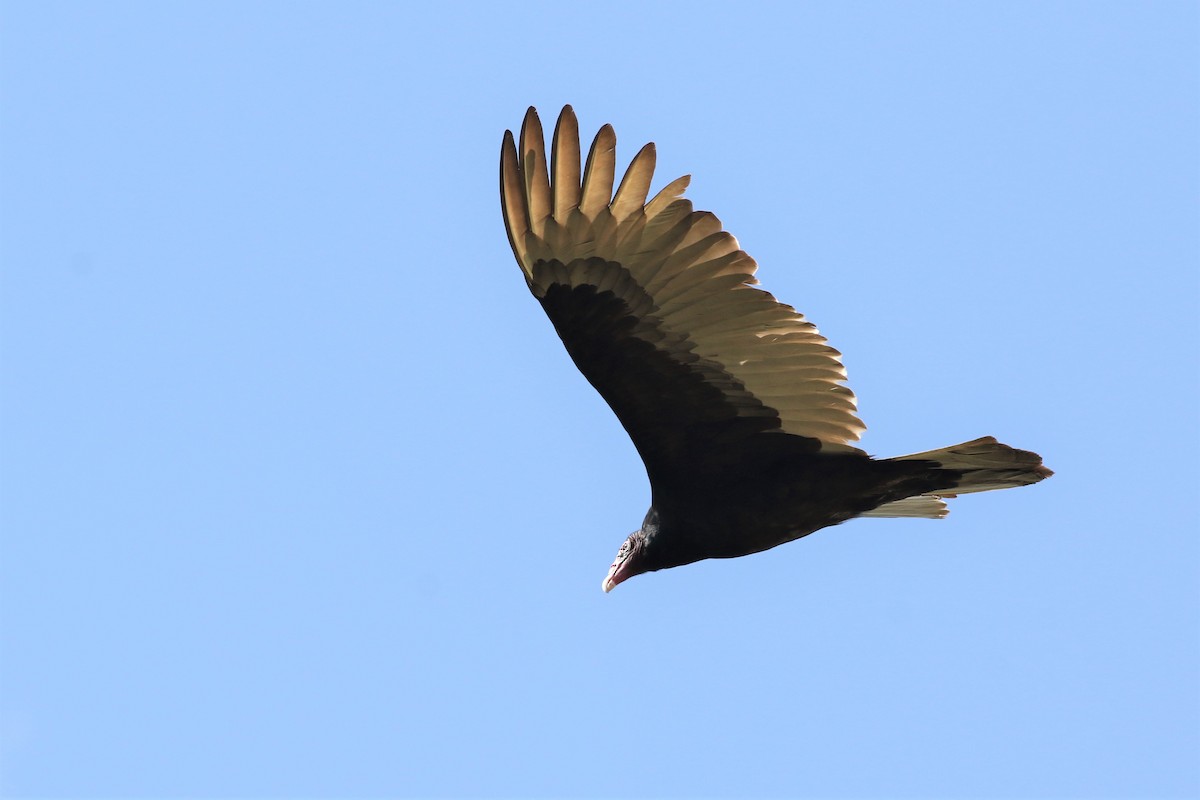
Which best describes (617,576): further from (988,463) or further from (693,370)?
(988,463)

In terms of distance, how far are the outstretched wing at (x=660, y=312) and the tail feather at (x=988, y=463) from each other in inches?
13.8

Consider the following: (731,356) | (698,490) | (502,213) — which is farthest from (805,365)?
(502,213)

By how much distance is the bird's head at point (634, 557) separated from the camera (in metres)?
7.21

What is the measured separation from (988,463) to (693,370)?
1217 mm

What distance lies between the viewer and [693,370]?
661 centimetres

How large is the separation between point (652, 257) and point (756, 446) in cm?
99

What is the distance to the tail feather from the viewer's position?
668 cm

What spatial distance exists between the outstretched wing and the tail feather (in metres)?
0.35

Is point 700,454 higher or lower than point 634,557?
higher

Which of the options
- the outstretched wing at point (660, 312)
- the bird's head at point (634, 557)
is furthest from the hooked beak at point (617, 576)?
the outstretched wing at point (660, 312)

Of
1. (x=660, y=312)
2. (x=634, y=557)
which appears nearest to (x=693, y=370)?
(x=660, y=312)

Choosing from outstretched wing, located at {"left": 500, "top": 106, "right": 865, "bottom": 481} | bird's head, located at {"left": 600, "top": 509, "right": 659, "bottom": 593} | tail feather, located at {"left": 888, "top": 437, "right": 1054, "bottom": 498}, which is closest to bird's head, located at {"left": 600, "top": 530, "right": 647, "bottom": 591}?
bird's head, located at {"left": 600, "top": 509, "right": 659, "bottom": 593}

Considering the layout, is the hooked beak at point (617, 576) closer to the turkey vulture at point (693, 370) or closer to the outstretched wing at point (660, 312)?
the turkey vulture at point (693, 370)

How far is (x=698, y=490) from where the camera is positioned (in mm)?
7000
